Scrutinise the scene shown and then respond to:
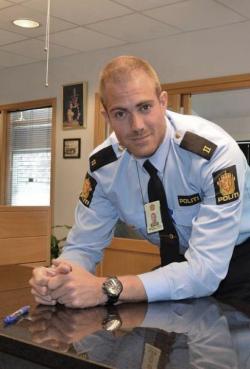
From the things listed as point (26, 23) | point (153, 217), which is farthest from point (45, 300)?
point (26, 23)

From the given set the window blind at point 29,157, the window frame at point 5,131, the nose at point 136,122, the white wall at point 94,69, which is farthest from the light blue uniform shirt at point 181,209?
the window blind at point 29,157

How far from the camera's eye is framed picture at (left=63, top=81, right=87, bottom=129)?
525cm

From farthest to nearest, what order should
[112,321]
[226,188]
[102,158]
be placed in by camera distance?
[102,158], [226,188], [112,321]

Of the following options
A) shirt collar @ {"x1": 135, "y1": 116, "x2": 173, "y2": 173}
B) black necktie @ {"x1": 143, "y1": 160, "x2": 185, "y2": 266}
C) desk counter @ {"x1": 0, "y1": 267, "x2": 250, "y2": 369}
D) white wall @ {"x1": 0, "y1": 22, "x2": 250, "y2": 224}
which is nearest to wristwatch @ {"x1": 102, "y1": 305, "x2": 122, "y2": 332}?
desk counter @ {"x1": 0, "y1": 267, "x2": 250, "y2": 369}

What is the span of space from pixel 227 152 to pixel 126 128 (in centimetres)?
27

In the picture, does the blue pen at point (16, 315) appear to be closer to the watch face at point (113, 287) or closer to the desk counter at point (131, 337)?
the desk counter at point (131, 337)

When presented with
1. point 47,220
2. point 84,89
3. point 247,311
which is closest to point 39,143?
point 84,89

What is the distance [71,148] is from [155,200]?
408 centimetres

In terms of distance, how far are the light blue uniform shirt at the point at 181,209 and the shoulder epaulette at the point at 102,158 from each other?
11 millimetres

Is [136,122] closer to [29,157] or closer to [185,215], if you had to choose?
[185,215]

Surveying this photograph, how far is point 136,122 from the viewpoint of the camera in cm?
133

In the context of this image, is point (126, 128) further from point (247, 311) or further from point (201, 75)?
point (201, 75)

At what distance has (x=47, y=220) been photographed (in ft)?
10.3

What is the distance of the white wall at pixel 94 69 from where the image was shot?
4238 mm
